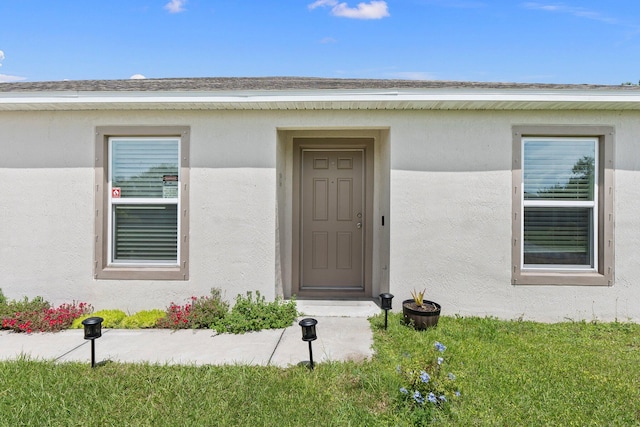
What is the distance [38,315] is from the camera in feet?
12.8

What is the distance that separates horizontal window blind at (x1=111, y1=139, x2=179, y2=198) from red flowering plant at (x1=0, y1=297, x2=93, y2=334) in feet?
5.14

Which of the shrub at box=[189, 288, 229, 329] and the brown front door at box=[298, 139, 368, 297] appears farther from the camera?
the brown front door at box=[298, 139, 368, 297]

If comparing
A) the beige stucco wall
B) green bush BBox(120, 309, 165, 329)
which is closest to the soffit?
the beige stucco wall

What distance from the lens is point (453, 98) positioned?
3918 mm

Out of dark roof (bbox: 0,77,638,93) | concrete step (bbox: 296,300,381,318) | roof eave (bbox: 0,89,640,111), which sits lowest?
concrete step (bbox: 296,300,381,318)

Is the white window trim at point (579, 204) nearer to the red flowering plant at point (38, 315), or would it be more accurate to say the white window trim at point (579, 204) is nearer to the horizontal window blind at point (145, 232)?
the horizontal window blind at point (145, 232)

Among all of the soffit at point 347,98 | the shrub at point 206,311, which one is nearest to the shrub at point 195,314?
the shrub at point 206,311

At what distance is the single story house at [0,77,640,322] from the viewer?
4168 mm

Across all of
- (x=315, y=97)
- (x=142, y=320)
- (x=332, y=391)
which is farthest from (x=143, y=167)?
(x=332, y=391)

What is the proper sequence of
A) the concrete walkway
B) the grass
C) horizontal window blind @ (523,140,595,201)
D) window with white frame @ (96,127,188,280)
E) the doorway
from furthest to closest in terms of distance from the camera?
the doorway
window with white frame @ (96,127,188,280)
horizontal window blind @ (523,140,595,201)
the concrete walkway
the grass

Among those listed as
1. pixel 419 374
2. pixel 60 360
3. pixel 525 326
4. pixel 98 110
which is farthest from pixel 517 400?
pixel 98 110

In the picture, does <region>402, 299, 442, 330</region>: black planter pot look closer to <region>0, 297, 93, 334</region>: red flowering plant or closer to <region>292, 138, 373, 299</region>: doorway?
<region>292, 138, 373, 299</region>: doorway

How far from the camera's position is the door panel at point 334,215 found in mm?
5230

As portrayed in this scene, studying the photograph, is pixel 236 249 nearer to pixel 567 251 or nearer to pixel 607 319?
pixel 567 251
